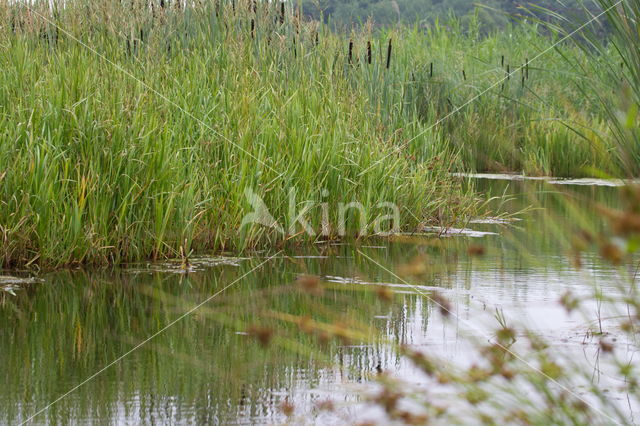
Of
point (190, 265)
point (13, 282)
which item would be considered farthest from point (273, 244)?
point (13, 282)

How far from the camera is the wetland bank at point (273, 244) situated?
3066 millimetres

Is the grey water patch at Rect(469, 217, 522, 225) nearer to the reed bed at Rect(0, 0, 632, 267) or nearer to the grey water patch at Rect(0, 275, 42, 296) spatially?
the reed bed at Rect(0, 0, 632, 267)

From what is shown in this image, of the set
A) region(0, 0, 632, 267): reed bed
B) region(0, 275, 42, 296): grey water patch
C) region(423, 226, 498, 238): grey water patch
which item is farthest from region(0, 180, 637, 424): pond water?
region(423, 226, 498, 238): grey water patch

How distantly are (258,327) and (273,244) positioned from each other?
315 cm

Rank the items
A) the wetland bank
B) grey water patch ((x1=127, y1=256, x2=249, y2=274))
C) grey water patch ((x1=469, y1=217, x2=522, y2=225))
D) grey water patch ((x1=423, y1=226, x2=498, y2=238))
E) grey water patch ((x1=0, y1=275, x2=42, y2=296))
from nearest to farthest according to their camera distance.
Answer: the wetland bank
grey water patch ((x1=0, y1=275, x2=42, y2=296))
grey water patch ((x1=127, y1=256, x2=249, y2=274))
grey water patch ((x1=423, y1=226, x2=498, y2=238))
grey water patch ((x1=469, y1=217, x2=522, y2=225))

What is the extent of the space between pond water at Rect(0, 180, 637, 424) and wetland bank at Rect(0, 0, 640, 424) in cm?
2

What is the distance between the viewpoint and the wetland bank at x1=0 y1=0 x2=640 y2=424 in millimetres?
3066

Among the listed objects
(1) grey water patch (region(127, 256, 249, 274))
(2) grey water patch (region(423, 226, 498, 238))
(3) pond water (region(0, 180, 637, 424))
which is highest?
(2) grey water patch (region(423, 226, 498, 238))

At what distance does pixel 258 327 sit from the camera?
3.59 metres

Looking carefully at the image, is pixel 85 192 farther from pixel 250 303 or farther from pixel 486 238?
pixel 486 238

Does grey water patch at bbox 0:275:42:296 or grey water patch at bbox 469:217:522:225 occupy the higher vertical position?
grey water patch at bbox 469:217:522:225

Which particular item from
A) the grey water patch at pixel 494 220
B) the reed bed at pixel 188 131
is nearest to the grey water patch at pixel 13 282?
the reed bed at pixel 188 131

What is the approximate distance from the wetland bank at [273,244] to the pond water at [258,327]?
2 centimetres

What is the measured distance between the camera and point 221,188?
644 centimetres
